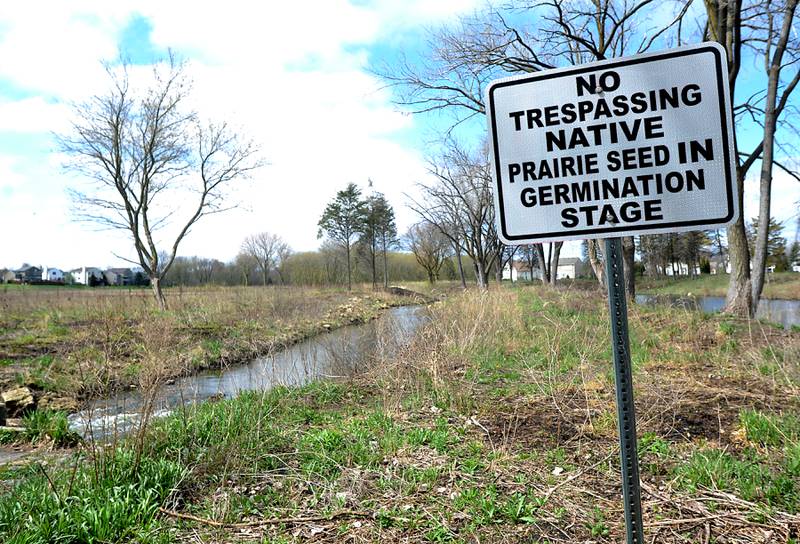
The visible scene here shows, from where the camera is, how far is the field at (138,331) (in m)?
6.00

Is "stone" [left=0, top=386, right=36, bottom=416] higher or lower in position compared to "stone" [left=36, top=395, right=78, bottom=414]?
higher

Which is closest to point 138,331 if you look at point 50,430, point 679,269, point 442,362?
point 50,430

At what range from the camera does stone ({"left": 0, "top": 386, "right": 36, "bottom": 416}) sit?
314 inches

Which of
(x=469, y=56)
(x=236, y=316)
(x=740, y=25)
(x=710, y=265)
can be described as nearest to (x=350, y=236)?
(x=236, y=316)

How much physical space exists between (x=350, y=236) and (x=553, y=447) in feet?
139

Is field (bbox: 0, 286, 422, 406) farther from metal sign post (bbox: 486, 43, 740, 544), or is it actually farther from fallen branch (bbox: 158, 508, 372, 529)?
metal sign post (bbox: 486, 43, 740, 544)

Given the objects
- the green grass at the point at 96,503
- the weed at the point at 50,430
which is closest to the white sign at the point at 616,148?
the green grass at the point at 96,503

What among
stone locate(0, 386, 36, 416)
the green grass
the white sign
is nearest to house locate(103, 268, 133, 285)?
stone locate(0, 386, 36, 416)

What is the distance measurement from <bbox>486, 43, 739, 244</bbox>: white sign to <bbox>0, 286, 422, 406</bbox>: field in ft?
10.7

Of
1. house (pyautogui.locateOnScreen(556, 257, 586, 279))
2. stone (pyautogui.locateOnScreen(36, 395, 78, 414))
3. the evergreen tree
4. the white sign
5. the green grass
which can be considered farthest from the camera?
house (pyautogui.locateOnScreen(556, 257, 586, 279))

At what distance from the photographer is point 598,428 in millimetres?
4188

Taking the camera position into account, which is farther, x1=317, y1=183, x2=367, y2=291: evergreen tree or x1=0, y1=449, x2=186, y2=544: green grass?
x1=317, y1=183, x2=367, y2=291: evergreen tree

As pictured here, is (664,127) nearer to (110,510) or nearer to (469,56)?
(110,510)

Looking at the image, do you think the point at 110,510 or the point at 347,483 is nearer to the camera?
the point at 110,510
